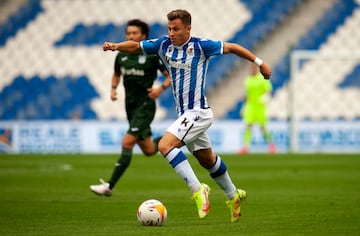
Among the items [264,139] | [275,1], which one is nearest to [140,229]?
[264,139]

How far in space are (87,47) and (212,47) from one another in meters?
18.5

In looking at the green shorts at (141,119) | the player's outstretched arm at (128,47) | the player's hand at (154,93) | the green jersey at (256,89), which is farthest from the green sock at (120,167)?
the green jersey at (256,89)

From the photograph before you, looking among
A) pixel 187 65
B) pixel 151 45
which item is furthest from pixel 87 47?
pixel 187 65

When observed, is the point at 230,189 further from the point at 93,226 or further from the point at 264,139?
the point at 264,139

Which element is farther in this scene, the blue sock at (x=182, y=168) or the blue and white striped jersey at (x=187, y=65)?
the blue and white striped jersey at (x=187, y=65)

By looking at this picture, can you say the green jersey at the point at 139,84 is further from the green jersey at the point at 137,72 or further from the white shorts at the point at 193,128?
the white shorts at the point at 193,128

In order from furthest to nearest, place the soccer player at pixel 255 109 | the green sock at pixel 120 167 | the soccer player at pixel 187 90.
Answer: the soccer player at pixel 255 109
the green sock at pixel 120 167
the soccer player at pixel 187 90

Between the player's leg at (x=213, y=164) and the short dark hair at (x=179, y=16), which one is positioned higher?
the short dark hair at (x=179, y=16)

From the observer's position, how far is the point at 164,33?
25.4 meters

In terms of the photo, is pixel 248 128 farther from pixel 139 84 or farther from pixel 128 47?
pixel 128 47

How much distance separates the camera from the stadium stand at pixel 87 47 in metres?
24.6

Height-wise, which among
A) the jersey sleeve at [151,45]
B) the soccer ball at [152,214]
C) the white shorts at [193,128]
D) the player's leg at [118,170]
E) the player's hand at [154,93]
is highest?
the jersey sleeve at [151,45]

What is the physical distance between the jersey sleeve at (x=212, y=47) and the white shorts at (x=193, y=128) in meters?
0.55

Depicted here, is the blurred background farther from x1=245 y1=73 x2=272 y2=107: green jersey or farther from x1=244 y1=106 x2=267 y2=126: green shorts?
x1=244 y1=106 x2=267 y2=126: green shorts
